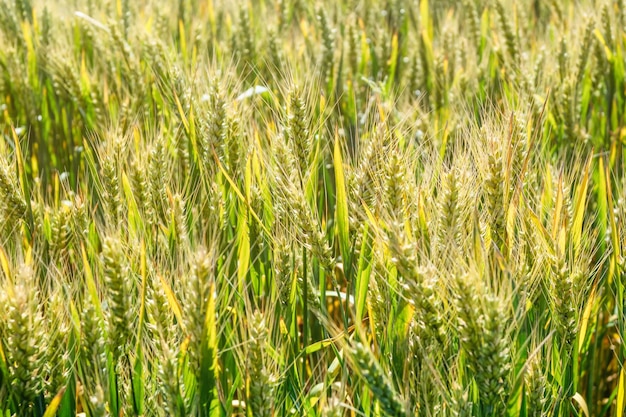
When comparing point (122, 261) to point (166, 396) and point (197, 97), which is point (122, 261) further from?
point (197, 97)

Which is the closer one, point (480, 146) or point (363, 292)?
point (363, 292)

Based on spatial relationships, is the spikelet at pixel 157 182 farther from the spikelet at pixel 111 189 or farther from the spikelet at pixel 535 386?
the spikelet at pixel 535 386

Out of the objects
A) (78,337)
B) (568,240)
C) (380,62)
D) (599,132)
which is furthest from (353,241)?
(380,62)

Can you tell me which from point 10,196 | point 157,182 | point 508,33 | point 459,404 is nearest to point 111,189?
point 157,182

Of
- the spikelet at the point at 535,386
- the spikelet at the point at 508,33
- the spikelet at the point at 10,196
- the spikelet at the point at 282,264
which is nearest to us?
the spikelet at the point at 535,386

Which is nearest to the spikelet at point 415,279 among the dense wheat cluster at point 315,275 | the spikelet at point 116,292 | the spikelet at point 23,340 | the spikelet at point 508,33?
the dense wheat cluster at point 315,275

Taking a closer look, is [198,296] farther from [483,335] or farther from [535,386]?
[535,386]

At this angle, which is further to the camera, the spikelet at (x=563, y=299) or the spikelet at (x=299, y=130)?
the spikelet at (x=299, y=130)

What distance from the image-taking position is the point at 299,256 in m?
1.47

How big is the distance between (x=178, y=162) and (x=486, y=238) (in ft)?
2.92

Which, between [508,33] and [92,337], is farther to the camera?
[508,33]

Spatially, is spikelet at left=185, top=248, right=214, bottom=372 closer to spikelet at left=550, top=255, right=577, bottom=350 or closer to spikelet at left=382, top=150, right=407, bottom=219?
spikelet at left=382, top=150, right=407, bottom=219

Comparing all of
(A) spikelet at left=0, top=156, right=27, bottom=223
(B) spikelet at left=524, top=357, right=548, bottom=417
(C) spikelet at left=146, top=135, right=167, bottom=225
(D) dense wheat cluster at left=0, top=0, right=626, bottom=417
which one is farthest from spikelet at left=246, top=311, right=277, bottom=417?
(A) spikelet at left=0, top=156, right=27, bottom=223

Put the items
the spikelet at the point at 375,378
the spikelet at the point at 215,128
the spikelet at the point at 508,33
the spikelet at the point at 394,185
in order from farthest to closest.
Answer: the spikelet at the point at 508,33, the spikelet at the point at 215,128, the spikelet at the point at 394,185, the spikelet at the point at 375,378
